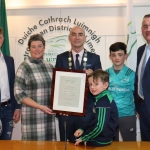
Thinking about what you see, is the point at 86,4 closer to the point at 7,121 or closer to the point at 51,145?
the point at 7,121

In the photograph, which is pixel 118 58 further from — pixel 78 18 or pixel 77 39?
pixel 78 18

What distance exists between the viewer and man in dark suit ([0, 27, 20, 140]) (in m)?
3.14

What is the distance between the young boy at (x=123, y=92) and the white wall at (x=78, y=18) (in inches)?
57.2

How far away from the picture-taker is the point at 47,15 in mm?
4625

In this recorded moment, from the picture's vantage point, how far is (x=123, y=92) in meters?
3.04

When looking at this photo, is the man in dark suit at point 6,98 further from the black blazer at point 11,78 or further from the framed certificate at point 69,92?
the framed certificate at point 69,92

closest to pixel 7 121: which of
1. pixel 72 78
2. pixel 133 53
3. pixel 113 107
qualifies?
pixel 72 78

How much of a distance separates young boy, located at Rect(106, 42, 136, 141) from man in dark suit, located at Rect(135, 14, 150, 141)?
0.09 metres

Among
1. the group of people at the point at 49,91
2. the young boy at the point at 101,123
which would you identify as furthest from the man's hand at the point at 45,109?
the young boy at the point at 101,123

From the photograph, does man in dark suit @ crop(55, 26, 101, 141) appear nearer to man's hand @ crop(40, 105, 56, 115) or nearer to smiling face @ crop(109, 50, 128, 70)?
smiling face @ crop(109, 50, 128, 70)

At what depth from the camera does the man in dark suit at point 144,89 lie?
2861 mm

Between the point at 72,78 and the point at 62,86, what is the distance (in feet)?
0.41

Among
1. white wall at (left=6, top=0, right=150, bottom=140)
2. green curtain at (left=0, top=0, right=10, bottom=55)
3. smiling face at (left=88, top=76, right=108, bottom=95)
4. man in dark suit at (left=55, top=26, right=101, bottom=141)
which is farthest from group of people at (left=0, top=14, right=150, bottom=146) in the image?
white wall at (left=6, top=0, right=150, bottom=140)

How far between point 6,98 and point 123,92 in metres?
1.42
